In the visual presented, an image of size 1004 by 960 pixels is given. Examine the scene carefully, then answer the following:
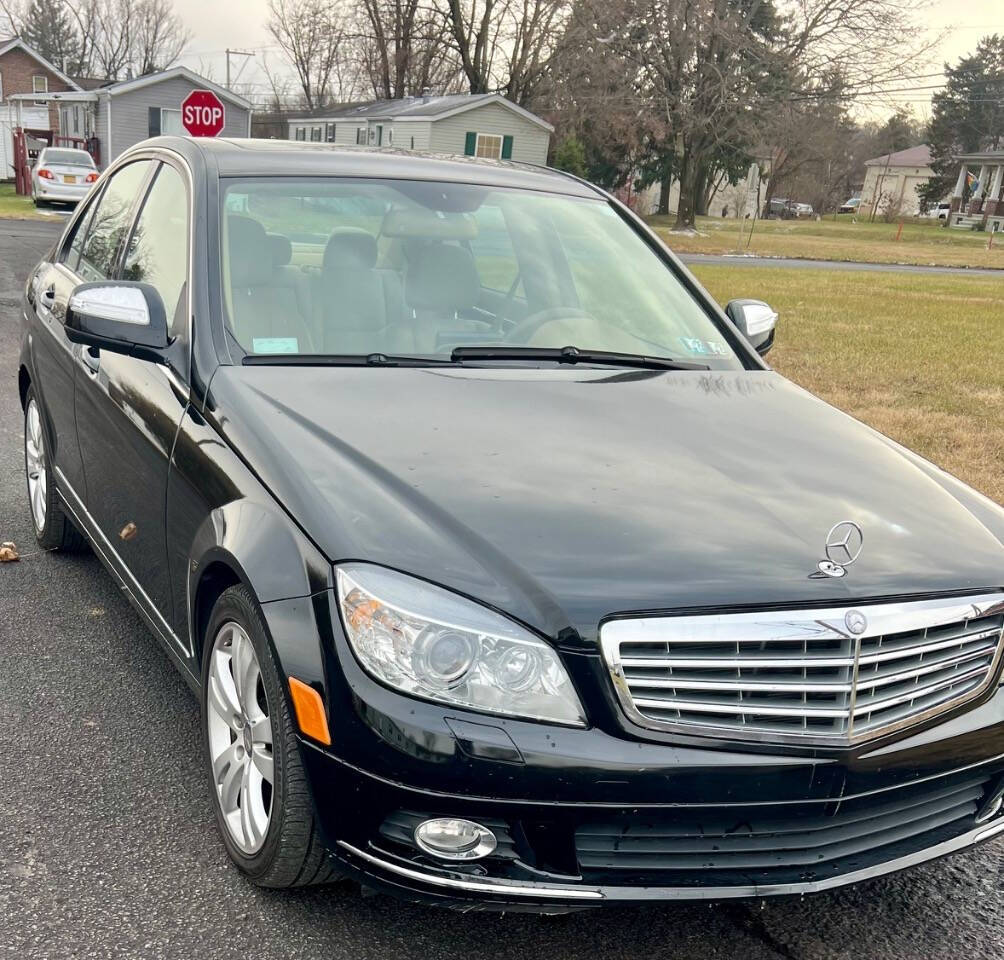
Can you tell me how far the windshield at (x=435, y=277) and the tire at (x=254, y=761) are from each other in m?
0.92

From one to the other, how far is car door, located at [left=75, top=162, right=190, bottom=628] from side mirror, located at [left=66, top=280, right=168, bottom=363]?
55 mm

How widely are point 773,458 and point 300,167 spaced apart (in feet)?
6.14

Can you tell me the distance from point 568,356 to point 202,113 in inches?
573

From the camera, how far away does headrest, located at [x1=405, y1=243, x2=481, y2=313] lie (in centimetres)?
361

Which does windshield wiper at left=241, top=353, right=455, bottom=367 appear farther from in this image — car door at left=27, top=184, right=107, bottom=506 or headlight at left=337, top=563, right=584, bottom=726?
car door at left=27, top=184, right=107, bottom=506

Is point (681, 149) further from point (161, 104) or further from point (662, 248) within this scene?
point (662, 248)

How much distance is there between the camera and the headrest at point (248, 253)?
3.35m

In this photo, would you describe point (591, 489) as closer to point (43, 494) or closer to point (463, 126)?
point (43, 494)

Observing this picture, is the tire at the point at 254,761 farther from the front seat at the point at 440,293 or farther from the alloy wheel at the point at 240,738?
the front seat at the point at 440,293

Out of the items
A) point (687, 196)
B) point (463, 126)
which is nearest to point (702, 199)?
point (687, 196)

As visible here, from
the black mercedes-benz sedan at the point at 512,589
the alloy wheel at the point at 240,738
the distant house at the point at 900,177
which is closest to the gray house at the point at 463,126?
the black mercedes-benz sedan at the point at 512,589

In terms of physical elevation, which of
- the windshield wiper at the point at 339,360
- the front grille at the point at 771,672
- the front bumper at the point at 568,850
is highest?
the windshield wiper at the point at 339,360

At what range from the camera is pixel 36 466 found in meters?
4.96

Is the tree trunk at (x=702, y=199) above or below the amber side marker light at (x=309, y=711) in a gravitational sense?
below
